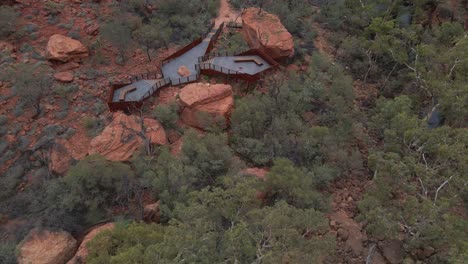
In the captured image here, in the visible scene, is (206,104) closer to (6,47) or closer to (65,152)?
(65,152)

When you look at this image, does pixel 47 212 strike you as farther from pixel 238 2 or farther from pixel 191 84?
pixel 238 2

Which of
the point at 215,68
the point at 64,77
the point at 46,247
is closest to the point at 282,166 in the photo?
the point at 215,68

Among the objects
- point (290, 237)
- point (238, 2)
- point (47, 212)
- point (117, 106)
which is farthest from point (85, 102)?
point (238, 2)

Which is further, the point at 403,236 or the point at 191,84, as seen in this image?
the point at 191,84

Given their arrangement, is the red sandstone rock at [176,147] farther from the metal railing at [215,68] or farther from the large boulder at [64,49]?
the large boulder at [64,49]

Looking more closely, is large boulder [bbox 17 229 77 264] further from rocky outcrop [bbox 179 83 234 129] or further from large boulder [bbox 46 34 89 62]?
large boulder [bbox 46 34 89 62]

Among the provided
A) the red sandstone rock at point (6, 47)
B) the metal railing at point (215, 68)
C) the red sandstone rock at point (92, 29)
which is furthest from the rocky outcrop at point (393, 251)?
the red sandstone rock at point (6, 47)
